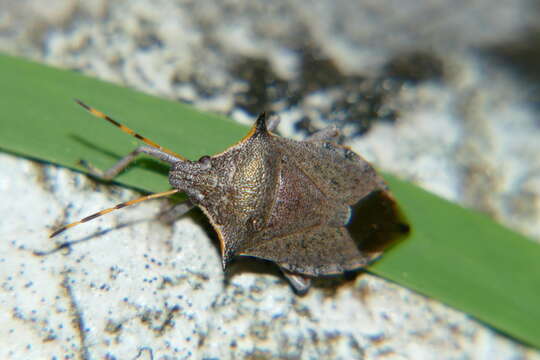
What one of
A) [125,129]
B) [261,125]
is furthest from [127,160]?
[261,125]

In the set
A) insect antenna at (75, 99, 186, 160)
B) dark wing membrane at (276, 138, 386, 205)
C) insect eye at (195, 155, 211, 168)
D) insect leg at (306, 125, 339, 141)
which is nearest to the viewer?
insect antenna at (75, 99, 186, 160)

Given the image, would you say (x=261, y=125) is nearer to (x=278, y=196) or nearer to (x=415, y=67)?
(x=278, y=196)

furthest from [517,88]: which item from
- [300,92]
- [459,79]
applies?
[300,92]

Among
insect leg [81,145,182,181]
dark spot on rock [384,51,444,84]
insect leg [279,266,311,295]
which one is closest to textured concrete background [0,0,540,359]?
dark spot on rock [384,51,444,84]

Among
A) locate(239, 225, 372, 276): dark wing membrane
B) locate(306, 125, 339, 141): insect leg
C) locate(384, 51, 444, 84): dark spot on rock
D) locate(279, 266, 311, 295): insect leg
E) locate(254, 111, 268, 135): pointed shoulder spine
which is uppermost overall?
locate(384, 51, 444, 84): dark spot on rock

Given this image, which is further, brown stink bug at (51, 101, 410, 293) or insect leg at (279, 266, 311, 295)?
insect leg at (279, 266, 311, 295)

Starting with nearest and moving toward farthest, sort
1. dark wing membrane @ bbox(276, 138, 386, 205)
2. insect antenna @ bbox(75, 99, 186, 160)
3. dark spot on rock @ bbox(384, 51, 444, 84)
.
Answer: insect antenna @ bbox(75, 99, 186, 160) < dark wing membrane @ bbox(276, 138, 386, 205) < dark spot on rock @ bbox(384, 51, 444, 84)

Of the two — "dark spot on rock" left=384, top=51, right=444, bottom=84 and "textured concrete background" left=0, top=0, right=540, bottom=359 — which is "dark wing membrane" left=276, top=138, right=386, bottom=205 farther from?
"dark spot on rock" left=384, top=51, right=444, bottom=84

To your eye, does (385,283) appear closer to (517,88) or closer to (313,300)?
(313,300)
